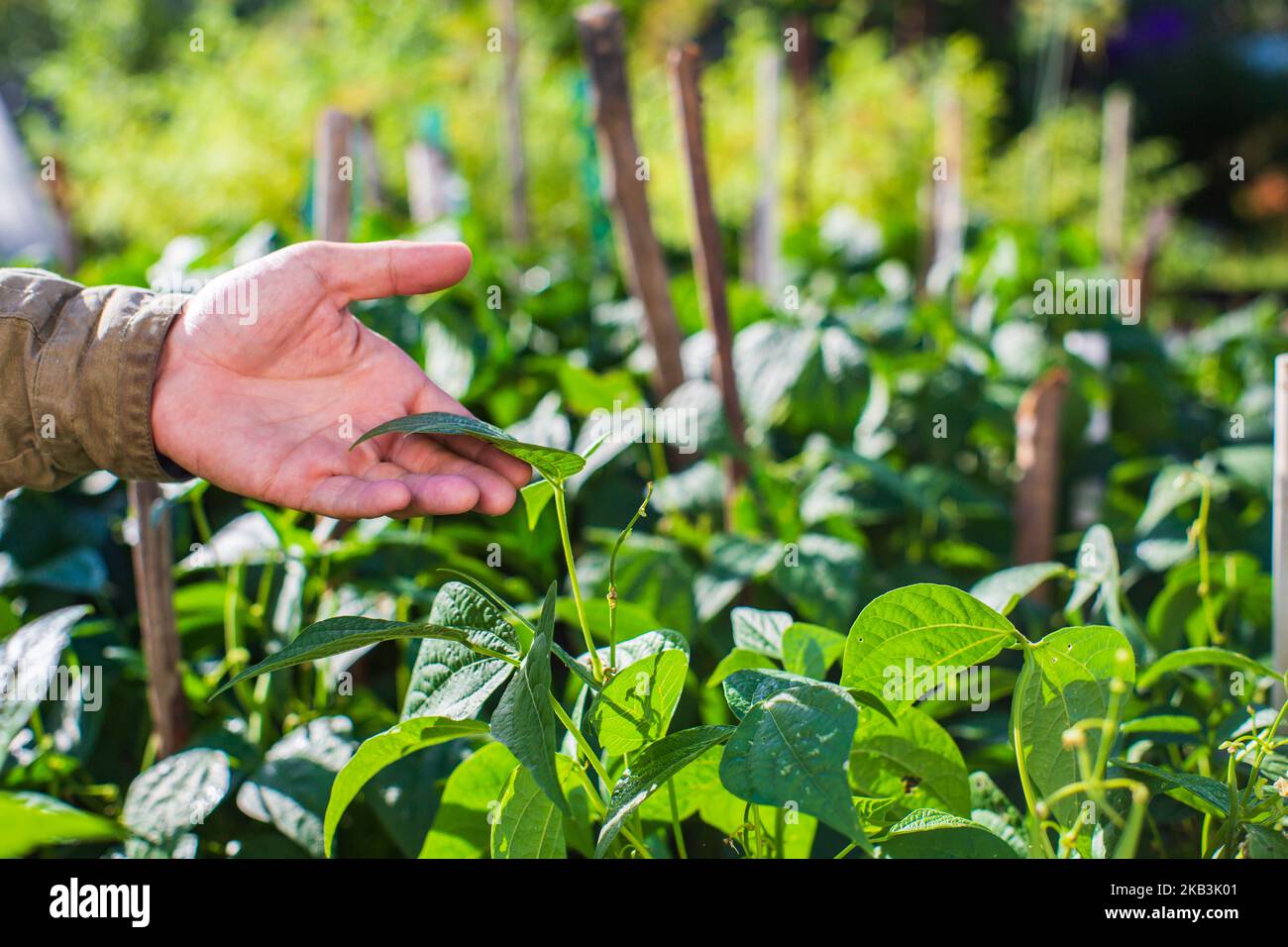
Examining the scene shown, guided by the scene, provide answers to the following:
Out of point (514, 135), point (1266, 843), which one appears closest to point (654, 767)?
Result: point (1266, 843)

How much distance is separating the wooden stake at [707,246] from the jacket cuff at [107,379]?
76 cm

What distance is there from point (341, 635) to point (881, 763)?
0.42 meters

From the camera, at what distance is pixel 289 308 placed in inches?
37.3

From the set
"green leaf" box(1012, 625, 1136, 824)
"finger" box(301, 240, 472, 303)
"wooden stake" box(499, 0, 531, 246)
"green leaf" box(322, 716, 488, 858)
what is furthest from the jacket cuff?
"wooden stake" box(499, 0, 531, 246)

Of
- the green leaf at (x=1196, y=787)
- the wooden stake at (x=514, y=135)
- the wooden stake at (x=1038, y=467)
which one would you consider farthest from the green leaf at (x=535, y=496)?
the wooden stake at (x=514, y=135)

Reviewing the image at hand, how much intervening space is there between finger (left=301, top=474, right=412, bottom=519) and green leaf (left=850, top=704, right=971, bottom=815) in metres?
0.39

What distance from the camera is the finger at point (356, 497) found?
869 mm

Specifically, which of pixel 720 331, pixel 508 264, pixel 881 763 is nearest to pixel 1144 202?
pixel 508 264

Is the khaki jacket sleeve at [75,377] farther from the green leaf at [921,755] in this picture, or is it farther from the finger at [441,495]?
the green leaf at [921,755]

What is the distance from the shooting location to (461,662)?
79 cm

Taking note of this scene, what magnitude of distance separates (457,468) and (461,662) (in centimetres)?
22
